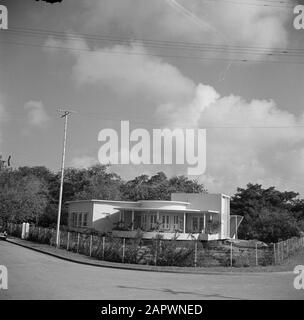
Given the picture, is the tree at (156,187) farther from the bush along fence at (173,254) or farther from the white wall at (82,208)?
the bush along fence at (173,254)

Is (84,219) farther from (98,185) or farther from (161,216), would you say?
(98,185)

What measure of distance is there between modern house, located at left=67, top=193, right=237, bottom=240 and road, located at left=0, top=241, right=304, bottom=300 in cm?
2069

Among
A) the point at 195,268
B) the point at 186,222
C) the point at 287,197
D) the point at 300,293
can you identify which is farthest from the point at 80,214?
the point at 287,197

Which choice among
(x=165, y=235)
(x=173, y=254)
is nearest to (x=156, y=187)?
(x=165, y=235)

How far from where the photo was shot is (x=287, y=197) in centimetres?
7119

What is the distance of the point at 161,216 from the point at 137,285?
26.6 metres

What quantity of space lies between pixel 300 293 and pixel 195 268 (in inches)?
300

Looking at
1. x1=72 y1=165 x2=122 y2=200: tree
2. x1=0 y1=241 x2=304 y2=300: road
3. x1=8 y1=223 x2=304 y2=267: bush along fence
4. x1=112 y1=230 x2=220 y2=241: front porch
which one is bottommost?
x1=0 y1=241 x2=304 y2=300: road

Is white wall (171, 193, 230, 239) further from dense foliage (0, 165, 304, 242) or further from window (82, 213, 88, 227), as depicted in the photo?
window (82, 213, 88, 227)

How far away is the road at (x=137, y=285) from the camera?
11534mm

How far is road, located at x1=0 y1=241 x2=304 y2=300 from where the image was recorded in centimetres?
1153

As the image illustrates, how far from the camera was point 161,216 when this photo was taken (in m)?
40.5

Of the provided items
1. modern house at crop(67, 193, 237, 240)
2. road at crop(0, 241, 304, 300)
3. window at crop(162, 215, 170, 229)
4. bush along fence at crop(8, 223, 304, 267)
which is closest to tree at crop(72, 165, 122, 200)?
modern house at crop(67, 193, 237, 240)

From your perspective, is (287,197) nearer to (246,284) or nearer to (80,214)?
(80,214)
